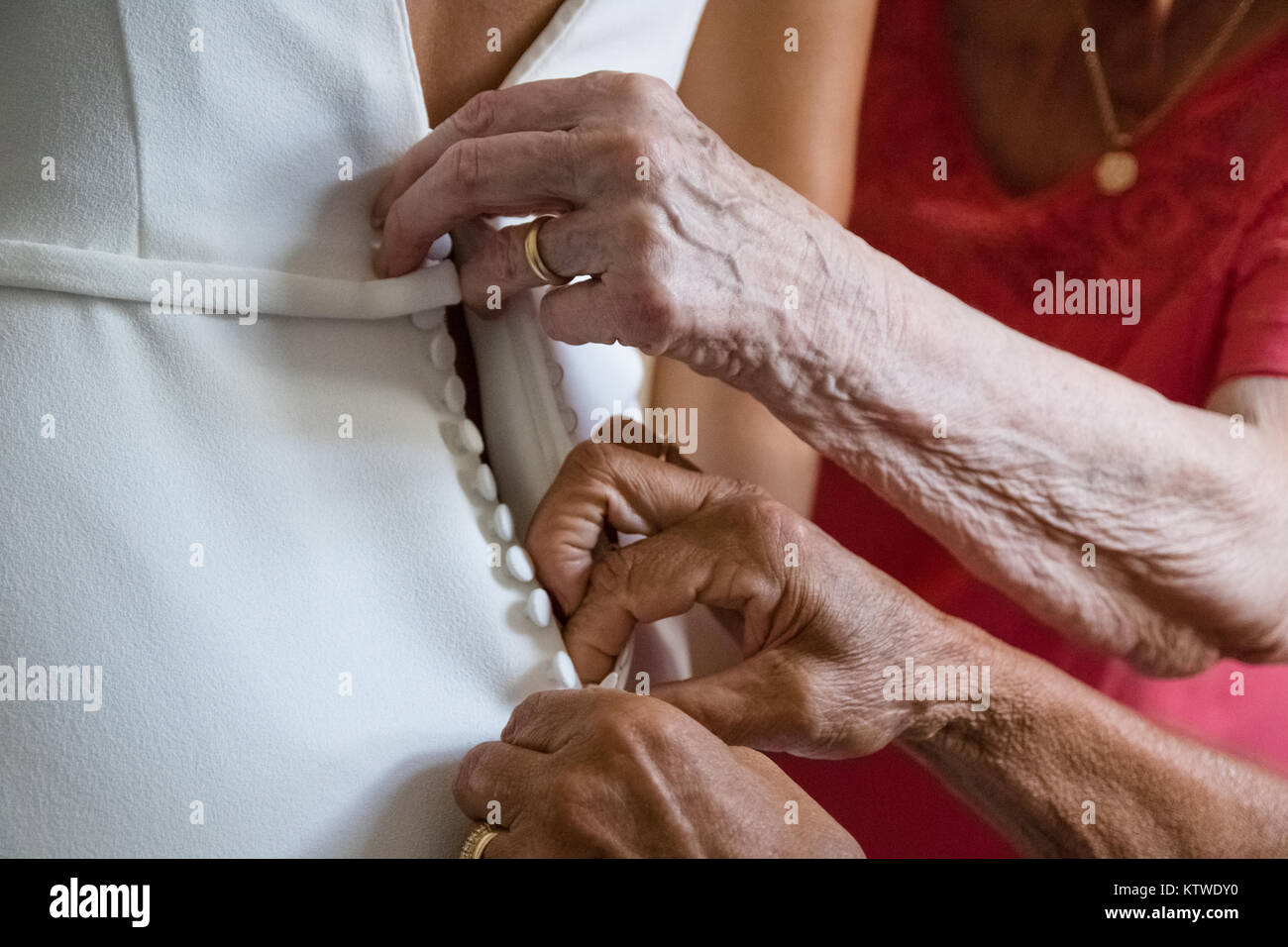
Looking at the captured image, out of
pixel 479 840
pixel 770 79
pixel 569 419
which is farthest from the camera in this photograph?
pixel 770 79

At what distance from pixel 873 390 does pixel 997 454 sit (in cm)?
10

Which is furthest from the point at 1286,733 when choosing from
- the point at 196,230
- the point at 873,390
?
the point at 196,230

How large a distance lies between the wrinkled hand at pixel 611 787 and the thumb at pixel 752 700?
0.06m

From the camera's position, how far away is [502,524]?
0.43m

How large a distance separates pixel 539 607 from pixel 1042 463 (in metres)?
0.30

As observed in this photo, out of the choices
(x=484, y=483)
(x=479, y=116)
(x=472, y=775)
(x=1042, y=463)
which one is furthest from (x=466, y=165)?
(x=1042, y=463)

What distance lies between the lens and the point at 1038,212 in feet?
2.71

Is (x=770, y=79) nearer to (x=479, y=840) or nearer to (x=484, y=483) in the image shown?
(x=484, y=483)

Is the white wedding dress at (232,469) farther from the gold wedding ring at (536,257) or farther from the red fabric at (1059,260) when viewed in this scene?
the red fabric at (1059,260)

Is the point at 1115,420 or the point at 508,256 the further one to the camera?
the point at 1115,420

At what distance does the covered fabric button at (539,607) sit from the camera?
0.42 m

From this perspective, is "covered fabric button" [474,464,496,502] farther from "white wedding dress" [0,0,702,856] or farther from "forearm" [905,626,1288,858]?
"forearm" [905,626,1288,858]

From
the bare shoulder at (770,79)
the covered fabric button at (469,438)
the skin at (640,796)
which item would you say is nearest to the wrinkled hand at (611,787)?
the skin at (640,796)
